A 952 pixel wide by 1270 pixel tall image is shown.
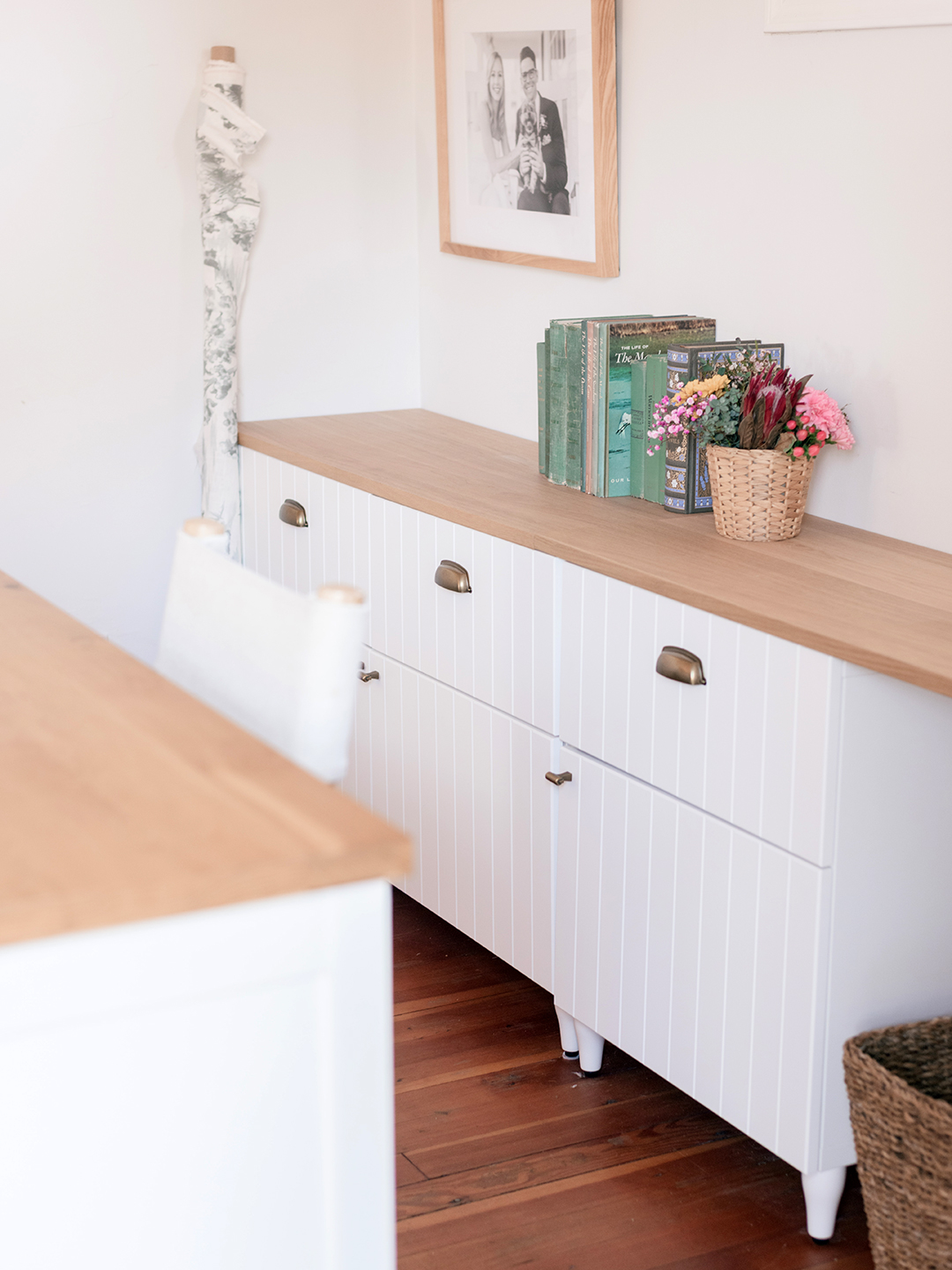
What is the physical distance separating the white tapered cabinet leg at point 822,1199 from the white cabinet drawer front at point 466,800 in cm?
54

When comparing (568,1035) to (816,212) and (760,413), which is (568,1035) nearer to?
(760,413)

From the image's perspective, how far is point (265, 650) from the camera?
1.22 meters

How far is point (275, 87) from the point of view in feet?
9.48

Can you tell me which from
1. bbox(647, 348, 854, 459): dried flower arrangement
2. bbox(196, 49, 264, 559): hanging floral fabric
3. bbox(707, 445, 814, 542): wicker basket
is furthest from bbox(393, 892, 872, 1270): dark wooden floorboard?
bbox(196, 49, 264, 559): hanging floral fabric

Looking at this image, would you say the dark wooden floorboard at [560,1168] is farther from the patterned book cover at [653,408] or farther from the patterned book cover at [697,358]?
the patterned book cover at [697,358]

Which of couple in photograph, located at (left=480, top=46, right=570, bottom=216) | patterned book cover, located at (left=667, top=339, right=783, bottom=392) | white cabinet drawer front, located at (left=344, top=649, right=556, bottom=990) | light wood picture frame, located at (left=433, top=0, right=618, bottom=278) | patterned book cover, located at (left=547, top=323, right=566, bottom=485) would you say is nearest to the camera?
patterned book cover, located at (left=667, top=339, right=783, bottom=392)

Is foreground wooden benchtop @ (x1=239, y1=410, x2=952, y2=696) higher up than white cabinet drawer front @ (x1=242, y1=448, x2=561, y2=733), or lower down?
higher up

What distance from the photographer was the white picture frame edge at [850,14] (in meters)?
1.82

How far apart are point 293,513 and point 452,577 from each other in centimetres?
60

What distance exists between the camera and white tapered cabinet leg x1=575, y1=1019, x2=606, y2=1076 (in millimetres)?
2139

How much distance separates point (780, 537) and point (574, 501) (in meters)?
0.38

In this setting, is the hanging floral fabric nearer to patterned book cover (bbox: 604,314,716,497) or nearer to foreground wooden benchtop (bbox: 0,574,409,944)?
patterned book cover (bbox: 604,314,716,497)

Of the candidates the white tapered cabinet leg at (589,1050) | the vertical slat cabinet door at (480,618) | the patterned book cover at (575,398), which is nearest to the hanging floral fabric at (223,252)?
the vertical slat cabinet door at (480,618)

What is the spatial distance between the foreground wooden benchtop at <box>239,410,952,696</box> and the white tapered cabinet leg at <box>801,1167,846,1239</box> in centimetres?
67
